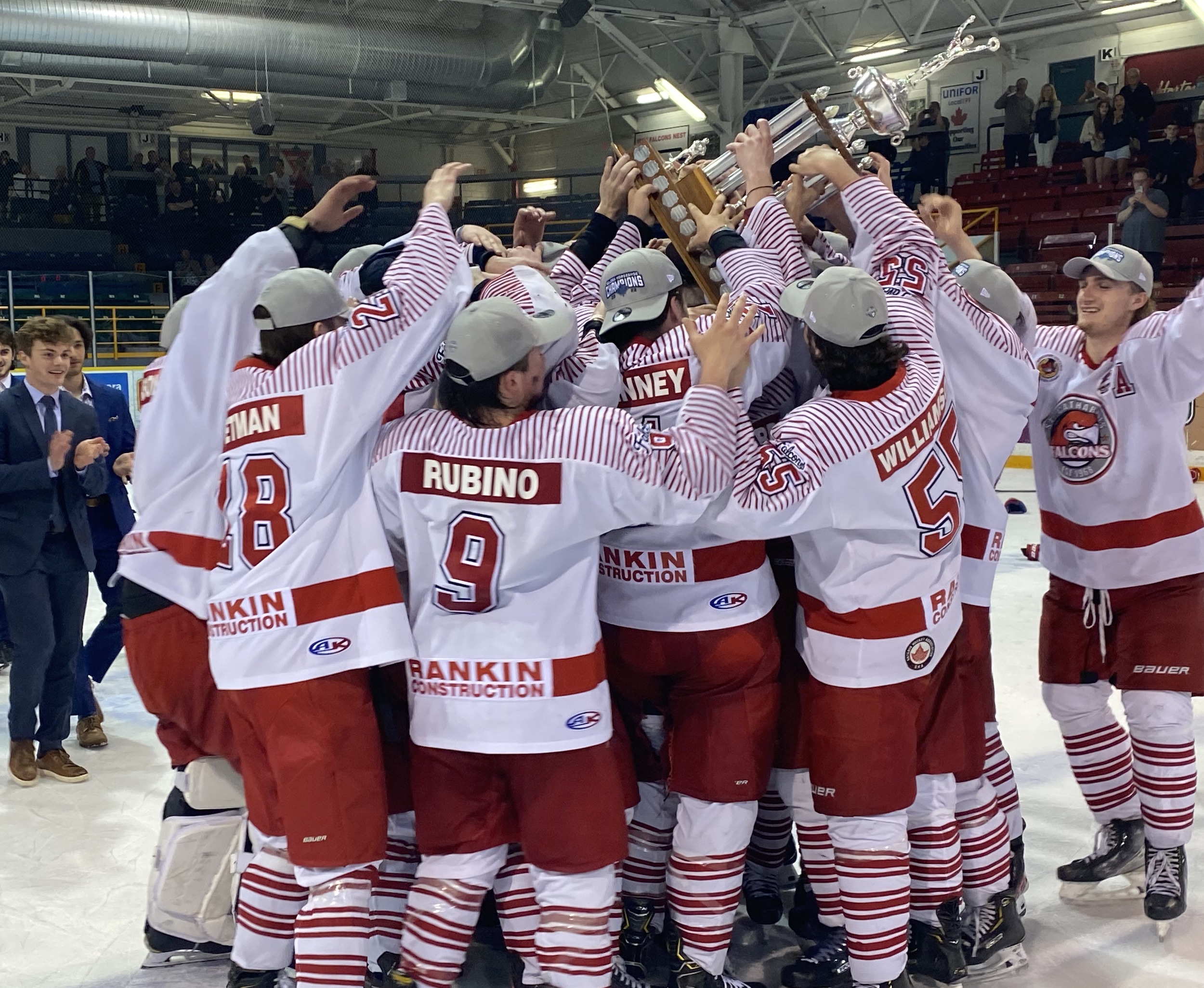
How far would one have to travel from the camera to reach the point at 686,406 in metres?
2.45

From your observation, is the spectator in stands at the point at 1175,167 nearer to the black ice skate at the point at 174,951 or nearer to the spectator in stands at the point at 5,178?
the black ice skate at the point at 174,951

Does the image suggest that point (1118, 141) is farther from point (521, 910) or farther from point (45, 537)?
point (521, 910)

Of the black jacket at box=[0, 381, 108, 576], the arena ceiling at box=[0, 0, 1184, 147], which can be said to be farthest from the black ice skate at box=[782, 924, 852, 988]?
the arena ceiling at box=[0, 0, 1184, 147]

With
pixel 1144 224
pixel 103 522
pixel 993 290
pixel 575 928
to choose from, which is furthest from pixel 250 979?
pixel 1144 224

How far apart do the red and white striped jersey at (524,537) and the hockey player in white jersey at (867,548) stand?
19 centimetres

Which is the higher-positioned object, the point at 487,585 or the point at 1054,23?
the point at 1054,23

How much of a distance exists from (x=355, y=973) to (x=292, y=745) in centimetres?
46

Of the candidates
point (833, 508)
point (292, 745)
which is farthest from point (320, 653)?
point (833, 508)

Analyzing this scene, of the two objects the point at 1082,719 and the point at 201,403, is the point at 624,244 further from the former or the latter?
the point at 1082,719

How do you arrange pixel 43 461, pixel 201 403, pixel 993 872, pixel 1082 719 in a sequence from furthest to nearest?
pixel 43 461
pixel 1082 719
pixel 993 872
pixel 201 403

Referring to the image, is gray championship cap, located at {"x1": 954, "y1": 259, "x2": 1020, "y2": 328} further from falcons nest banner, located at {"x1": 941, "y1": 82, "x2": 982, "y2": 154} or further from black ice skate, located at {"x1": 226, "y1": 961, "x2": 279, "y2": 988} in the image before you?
falcons nest banner, located at {"x1": 941, "y1": 82, "x2": 982, "y2": 154}

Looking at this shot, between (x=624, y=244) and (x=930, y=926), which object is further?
(x=624, y=244)

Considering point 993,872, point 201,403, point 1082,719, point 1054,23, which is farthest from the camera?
point 1054,23

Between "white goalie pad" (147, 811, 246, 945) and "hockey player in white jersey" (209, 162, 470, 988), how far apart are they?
0.42 m
